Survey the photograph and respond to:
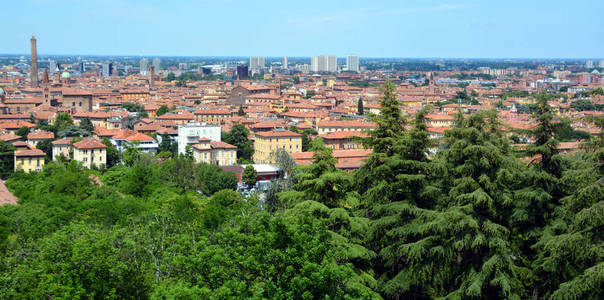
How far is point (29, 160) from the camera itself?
43719 millimetres

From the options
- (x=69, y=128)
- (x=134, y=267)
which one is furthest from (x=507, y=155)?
(x=69, y=128)

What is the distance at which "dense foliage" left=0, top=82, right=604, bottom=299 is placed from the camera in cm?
965

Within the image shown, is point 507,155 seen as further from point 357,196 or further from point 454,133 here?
point 357,196

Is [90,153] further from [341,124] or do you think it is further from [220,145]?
[341,124]

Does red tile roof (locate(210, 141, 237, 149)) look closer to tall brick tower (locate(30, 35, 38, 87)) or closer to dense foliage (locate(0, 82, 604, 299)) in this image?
dense foliage (locate(0, 82, 604, 299))

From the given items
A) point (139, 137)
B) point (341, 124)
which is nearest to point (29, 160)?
point (139, 137)

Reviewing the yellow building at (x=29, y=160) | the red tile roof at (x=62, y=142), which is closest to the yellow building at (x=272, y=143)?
the red tile roof at (x=62, y=142)

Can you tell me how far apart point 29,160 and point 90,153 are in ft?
12.6

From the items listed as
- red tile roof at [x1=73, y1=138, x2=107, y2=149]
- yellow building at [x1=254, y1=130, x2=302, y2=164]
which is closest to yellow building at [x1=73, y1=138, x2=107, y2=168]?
red tile roof at [x1=73, y1=138, x2=107, y2=149]

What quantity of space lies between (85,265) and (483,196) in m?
6.75

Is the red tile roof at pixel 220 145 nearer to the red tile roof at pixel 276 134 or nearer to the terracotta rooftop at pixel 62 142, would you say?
the red tile roof at pixel 276 134

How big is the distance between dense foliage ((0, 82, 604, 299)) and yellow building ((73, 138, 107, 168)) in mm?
30917

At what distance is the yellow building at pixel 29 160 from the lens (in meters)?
43.2

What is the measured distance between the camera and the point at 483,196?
11.5 meters
